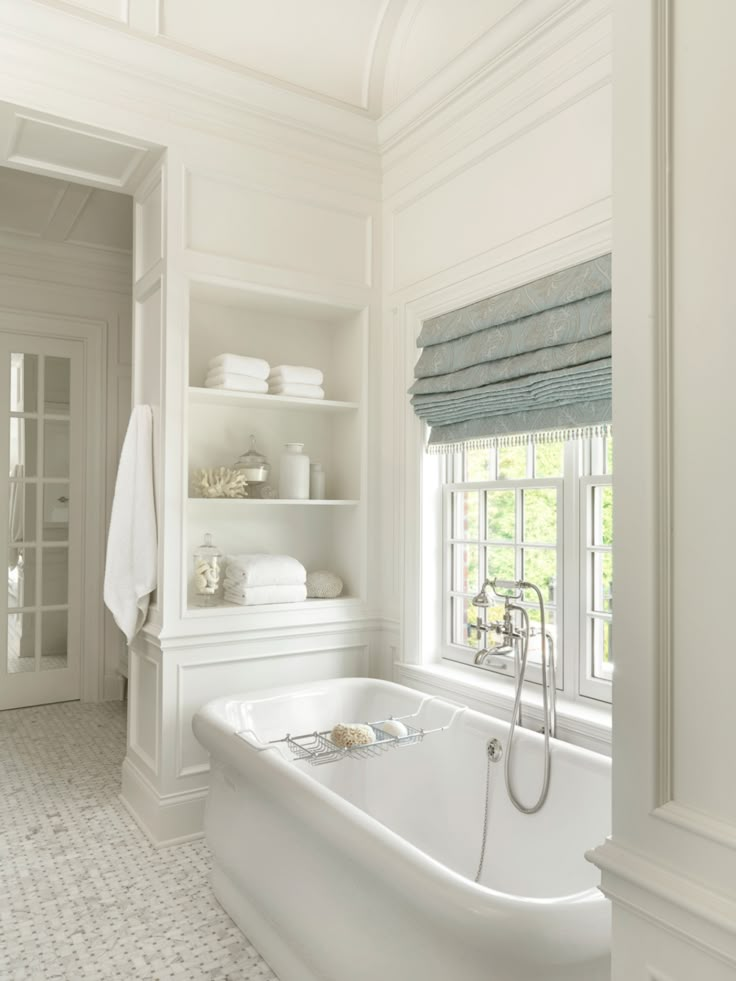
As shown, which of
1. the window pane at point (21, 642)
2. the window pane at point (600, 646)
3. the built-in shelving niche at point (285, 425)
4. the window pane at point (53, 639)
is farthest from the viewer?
the window pane at point (53, 639)

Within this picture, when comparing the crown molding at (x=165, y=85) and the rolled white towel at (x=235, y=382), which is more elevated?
the crown molding at (x=165, y=85)

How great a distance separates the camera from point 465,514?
10.1 ft

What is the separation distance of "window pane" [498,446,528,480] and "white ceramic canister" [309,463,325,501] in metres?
0.87

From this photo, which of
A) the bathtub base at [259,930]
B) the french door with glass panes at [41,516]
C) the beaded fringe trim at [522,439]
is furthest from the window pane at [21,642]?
the beaded fringe trim at [522,439]

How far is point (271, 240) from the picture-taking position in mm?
3096

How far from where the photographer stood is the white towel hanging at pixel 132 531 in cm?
289

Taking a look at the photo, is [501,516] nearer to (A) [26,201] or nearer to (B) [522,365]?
(B) [522,365]

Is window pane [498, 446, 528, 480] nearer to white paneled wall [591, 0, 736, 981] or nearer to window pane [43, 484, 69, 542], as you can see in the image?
white paneled wall [591, 0, 736, 981]

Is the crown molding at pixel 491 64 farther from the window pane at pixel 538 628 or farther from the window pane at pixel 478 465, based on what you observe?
the window pane at pixel 538 628

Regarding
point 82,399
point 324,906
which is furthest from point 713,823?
point 82,399

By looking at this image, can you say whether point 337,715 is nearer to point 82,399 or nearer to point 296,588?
point 296,588

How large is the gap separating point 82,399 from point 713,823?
4542mm

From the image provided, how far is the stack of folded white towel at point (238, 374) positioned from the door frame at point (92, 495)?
1.94 meters

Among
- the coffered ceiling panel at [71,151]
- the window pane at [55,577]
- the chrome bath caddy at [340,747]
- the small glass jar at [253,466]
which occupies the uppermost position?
the coffered ceiling panel at [71,151]
